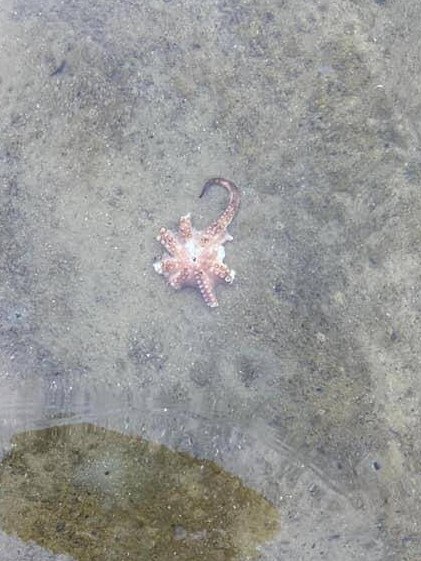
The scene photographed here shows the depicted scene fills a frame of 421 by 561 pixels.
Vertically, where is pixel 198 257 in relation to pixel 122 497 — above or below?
above

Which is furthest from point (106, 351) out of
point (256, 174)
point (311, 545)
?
point (311, 545)

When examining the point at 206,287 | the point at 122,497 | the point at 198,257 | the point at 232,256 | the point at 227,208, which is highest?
the point at 227,208

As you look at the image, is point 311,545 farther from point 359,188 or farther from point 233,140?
point 233,140

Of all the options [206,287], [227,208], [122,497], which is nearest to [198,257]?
[206,287]

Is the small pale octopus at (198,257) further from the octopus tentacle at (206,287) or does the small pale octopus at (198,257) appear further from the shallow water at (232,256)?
the shallow water at (232,256)

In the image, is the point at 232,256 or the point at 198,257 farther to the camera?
the point at 232,256

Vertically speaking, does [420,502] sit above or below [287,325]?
below

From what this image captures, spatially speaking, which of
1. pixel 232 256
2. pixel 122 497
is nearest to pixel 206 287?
pixel 232 256

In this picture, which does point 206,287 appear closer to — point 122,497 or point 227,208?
point 227,208
